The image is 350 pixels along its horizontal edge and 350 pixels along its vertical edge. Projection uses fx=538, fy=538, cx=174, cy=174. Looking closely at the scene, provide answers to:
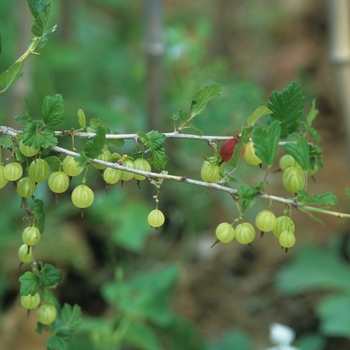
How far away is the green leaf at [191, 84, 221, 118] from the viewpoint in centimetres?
58

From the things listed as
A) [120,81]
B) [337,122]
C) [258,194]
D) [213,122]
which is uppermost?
[337,122]

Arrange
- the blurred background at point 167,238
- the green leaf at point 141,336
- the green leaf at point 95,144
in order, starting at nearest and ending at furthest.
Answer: the green leaf at point 95,144 < the green leaf at point 141,336 < the blurred background at point 167,238

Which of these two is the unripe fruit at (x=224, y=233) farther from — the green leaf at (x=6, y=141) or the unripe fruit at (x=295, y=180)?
the green leaf at (x=6, y=141)

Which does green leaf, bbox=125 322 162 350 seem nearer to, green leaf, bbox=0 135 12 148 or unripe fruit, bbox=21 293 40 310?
unripe fruit, bbox=21 293 40 310

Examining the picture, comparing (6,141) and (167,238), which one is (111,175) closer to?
(6,141)

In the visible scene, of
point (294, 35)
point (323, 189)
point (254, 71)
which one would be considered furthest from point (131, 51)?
point (323, 189)

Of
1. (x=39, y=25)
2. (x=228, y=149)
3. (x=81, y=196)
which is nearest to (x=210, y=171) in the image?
(x=228, y=149)

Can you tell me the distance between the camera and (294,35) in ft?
8.71

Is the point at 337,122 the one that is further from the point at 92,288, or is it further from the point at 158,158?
the point at 158,158

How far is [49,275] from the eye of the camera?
2.04 feet

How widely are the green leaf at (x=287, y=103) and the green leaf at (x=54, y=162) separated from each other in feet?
0.78

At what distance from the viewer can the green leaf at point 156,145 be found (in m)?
0.55

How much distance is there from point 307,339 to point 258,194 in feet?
3.04

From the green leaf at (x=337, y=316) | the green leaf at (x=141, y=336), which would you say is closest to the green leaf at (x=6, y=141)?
the green leaf at (x=141, y=336)
